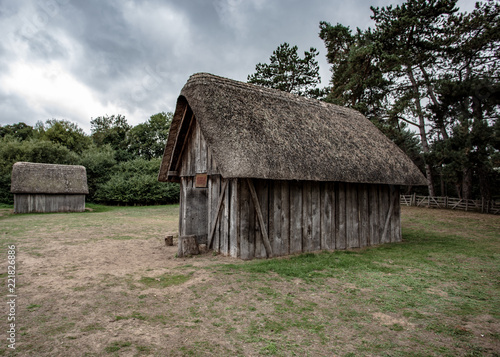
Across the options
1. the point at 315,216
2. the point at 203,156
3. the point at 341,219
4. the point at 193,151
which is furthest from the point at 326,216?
the point at 193,151

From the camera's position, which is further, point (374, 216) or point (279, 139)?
point (374, 216)

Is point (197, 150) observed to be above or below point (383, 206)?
above

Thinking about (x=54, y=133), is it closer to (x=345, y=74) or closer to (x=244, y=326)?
(x=345, y=74)

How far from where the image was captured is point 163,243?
10367 millimetres

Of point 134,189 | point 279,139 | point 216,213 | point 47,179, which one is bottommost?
point 216,213

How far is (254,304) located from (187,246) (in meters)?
3.90

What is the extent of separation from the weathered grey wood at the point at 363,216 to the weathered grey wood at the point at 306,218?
2.33 m

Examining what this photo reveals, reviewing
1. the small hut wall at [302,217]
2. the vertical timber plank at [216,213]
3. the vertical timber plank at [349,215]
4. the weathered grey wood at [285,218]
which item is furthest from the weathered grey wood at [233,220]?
the vertical timber plank at [349,215]

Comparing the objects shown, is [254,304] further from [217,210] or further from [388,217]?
[388,217]

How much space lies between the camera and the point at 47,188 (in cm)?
2292

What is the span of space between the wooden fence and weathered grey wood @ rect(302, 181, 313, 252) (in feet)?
67.8

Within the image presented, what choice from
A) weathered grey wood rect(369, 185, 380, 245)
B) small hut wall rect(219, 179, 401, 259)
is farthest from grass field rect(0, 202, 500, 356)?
weathered grey wood rect(369, 185, 380, 245)

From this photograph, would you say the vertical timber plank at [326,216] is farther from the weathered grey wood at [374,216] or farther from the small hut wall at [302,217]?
the weathered grey wood at [374,216]

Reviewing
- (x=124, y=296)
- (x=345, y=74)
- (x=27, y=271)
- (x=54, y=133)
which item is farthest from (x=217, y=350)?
(x=54, y=133)
